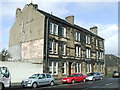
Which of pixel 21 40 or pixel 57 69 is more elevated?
pixel 21 40

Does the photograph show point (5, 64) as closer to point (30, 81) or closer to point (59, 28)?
point (30, 81)

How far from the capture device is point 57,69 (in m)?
26.7

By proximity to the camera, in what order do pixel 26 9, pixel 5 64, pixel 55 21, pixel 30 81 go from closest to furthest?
pixel 30 81
pixel 5 64
pixel 55 21
pixel 26 9

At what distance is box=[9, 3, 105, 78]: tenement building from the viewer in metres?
25.3

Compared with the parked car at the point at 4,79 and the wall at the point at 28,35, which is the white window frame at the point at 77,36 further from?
the parked car at the point at 4,79

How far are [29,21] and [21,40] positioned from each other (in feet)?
12.2

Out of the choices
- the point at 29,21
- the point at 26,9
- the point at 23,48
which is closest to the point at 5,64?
the point at 23,48

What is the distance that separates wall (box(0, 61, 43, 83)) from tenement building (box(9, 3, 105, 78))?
1.19 meters

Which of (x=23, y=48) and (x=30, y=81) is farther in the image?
(x=23, y=48)

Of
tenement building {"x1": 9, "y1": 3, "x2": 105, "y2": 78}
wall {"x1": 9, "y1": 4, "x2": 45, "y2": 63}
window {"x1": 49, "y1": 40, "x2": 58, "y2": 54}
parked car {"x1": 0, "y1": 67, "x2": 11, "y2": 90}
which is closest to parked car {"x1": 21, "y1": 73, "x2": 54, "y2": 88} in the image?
parked car {"x1": 0, "y1": 67, "x2": 11, "y2": 90}

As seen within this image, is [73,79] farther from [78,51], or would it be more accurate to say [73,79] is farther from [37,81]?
[78,51]

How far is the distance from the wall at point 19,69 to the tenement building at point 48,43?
1191mm

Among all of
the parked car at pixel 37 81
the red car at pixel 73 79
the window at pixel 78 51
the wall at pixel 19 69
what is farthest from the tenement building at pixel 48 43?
the parked car at pixel 37 81

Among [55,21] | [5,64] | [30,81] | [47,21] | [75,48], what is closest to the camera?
[30,81]
